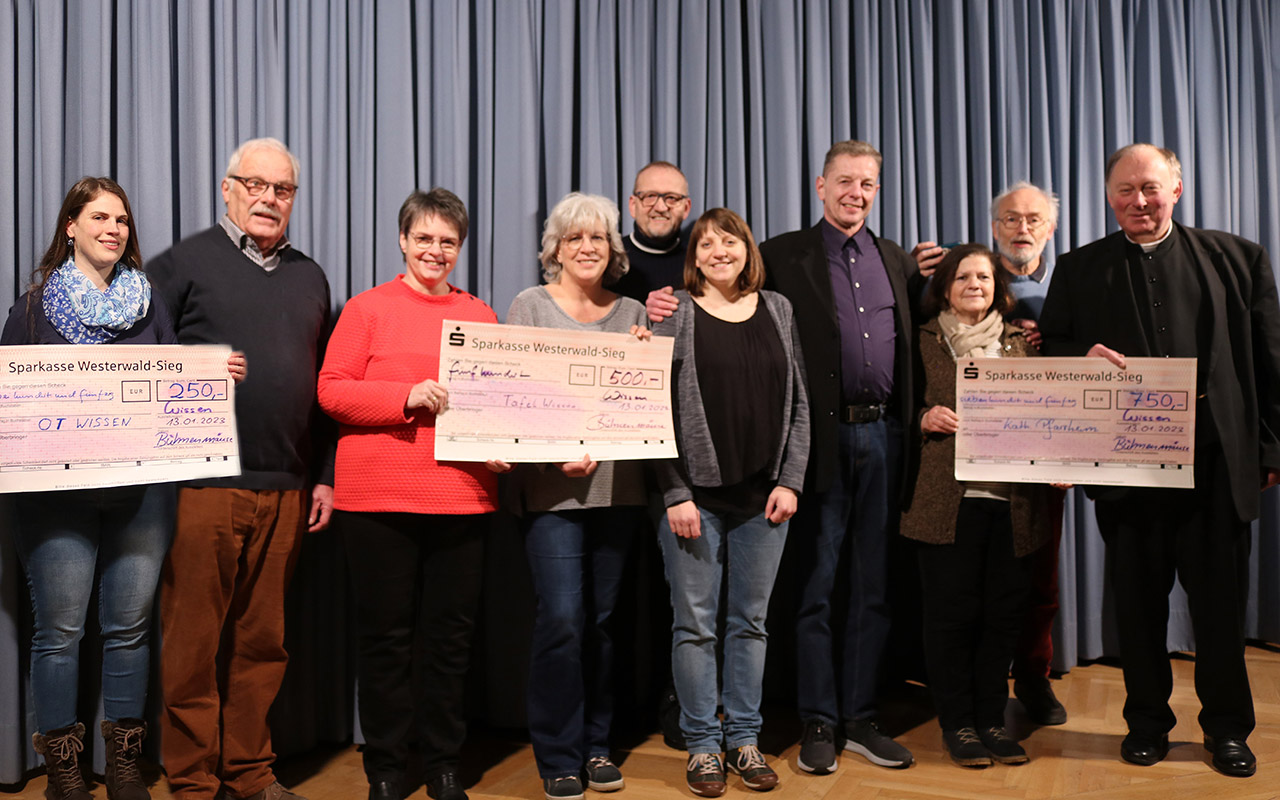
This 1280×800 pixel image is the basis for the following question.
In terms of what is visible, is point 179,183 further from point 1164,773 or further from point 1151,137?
point 1151,137

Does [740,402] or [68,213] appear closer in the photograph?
[68,213]

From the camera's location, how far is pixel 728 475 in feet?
7.65

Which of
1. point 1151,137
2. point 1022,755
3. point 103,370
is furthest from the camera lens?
point 1151,137

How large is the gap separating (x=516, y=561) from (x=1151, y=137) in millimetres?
3452

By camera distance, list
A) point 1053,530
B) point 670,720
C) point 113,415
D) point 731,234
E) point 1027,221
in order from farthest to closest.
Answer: point 1027,221 → point 1053,530 → point 670,720 → point 731,234 → point 113,415

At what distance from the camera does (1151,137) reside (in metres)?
3.99

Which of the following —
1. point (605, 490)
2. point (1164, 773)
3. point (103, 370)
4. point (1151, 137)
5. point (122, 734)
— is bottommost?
point (1164, 773)

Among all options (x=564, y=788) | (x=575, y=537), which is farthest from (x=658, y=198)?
(x=564, y=788)

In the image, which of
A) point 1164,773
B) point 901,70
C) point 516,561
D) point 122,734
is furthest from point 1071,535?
point 122,734

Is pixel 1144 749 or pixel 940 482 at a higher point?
pixel 940 482

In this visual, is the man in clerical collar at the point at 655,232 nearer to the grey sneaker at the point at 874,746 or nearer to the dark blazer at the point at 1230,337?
the dark blazer at the point at 1230,337

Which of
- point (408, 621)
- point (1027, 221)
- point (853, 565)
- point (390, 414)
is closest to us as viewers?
point (390, 414)

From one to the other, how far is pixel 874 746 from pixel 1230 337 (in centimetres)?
160

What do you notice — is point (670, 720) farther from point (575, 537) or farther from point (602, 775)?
point (575, 537)
